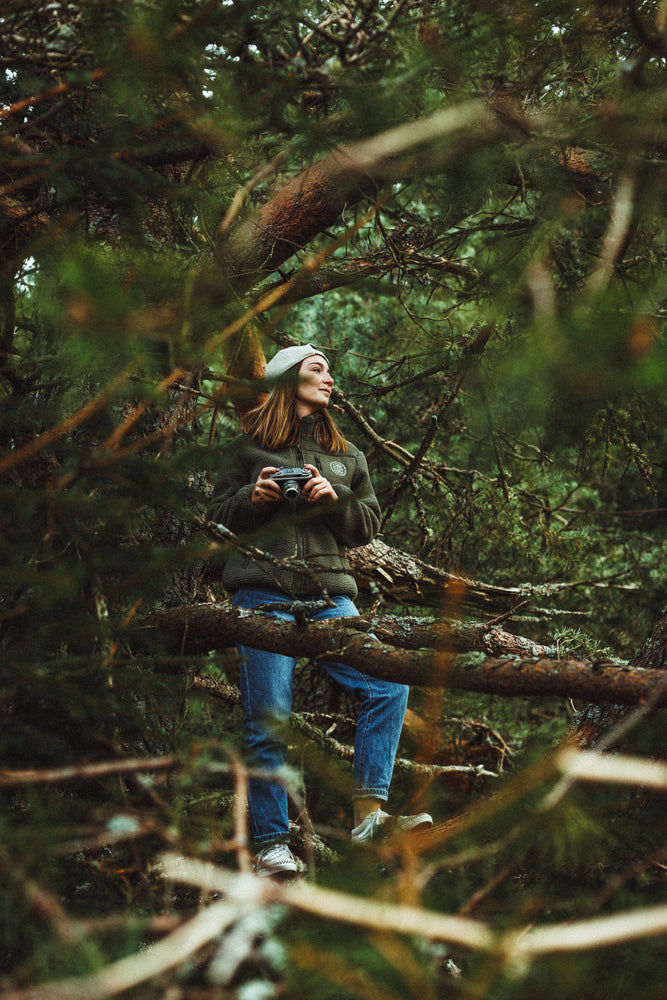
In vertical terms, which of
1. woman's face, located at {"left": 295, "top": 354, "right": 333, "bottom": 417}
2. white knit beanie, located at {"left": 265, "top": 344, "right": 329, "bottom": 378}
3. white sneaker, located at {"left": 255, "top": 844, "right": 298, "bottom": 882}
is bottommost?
white sneaker, located at {"left": 255, "top": 844, "right": 298, "bottom": 882}

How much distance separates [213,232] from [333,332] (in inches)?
96.5

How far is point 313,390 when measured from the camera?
10.8 feet

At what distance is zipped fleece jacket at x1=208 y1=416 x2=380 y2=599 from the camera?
2.99 m

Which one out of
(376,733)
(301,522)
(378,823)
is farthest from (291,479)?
(378,823)

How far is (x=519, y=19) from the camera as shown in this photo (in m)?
2.03

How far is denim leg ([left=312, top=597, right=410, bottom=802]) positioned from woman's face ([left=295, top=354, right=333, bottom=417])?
91cm

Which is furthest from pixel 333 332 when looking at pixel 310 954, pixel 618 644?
pixel 310 954

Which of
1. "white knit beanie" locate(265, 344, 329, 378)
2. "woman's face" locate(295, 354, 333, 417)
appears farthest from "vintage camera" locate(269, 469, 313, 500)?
"white knit beanie" locate(265, 344, 329, 378)

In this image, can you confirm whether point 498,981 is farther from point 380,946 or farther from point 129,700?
point 129,700

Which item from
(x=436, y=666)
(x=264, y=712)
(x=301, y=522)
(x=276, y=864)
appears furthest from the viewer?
(x=301, y=522)

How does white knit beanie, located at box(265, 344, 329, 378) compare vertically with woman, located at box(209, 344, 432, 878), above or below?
above

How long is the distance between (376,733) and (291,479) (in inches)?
38.9

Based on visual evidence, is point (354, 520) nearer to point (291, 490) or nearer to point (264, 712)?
point (291, 490)

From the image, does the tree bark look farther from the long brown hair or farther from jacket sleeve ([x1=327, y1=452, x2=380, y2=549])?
the long brown hair
